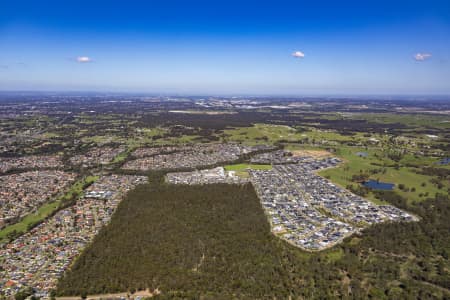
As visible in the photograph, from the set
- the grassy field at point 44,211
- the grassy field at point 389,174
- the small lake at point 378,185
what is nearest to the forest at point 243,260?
the grassy field at point 44,211

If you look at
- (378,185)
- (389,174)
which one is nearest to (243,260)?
(378,185)

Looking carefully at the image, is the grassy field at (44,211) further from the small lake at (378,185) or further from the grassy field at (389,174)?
the small lake at (378,185)

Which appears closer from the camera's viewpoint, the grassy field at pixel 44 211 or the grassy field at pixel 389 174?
the grassy field at pixel 44 211

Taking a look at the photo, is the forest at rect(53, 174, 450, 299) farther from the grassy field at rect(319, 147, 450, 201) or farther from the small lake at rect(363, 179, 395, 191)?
the small lake at rect(363, 179, 395, 191)

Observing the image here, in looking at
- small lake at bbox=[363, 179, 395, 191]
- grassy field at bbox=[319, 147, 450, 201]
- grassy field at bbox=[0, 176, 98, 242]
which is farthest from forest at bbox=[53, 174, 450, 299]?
small lake at bbox=[363, 179, 395, 191]

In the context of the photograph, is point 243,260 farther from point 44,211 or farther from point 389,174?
point 389,174

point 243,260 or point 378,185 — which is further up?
point 378,185

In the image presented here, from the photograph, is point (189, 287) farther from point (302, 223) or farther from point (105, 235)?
point (302, 223)
